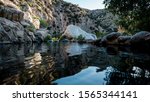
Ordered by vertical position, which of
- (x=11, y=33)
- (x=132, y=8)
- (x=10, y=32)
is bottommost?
(x=11, y=33)

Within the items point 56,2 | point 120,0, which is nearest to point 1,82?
point 120,0

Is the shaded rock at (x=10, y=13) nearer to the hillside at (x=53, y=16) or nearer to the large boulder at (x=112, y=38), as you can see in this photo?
the hillside at (x=53, y=16)

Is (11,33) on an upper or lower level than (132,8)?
lower

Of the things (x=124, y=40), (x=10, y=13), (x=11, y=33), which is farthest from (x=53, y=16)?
(x=124, y=40)

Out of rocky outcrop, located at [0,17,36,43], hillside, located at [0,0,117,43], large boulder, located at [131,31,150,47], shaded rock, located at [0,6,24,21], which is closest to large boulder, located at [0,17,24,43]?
rocky outcrop, located at [0,17,36,43]

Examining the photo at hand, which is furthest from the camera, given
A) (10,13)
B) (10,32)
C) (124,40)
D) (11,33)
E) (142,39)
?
(10,13)

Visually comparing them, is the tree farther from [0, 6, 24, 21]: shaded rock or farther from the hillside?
[0, 6, 24, 21]: shaded rock

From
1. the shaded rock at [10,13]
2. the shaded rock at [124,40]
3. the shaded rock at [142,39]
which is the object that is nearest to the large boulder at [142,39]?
the shaded rock at [142,39]

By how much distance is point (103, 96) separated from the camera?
16.8 feet

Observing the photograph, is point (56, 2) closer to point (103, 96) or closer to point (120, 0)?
point (120, 0)

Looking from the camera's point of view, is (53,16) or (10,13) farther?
(53,16)

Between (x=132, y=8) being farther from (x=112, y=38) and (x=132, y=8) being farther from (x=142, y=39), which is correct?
(x=112, y=38)

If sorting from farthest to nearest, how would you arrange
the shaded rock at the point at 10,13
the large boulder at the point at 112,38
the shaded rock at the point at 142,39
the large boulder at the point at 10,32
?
1. the shaded rock at the point at 10,13
2. the large boulder at the point at 10,32
3. the large boulder at the point at 112,38
4. the shaded rock at the point at 142,39

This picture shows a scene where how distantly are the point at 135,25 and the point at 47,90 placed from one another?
26.0 metres
